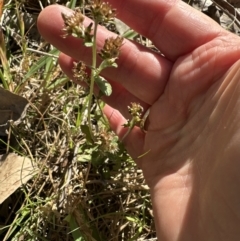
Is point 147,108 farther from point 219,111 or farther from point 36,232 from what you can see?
point 36,232

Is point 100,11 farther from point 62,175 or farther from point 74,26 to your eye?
point 62,175

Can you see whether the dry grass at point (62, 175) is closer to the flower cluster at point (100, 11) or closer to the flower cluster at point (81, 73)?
the flower cluster at point (81, 73)

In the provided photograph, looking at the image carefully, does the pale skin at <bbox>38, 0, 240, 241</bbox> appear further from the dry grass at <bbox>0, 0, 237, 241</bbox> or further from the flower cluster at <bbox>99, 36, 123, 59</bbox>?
the flower cluster at <bbox>99, 36, 123, 59</bbox>

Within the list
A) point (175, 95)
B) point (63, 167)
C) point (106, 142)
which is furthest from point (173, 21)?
point (63, 167)

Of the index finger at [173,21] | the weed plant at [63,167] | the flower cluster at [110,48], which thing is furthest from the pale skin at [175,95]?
the flower cluster at [110,48]

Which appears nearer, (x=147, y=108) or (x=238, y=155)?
(x=238, y=155)

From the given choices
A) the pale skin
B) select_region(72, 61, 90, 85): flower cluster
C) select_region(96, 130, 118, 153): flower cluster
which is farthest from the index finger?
select_region(96, 130, 118, 153): flower cluster

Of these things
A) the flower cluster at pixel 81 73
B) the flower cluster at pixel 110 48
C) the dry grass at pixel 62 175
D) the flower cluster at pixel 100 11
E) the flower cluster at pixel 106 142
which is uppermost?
the flower cluster at pixel 100 11

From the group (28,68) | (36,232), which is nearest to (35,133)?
(28,68)
